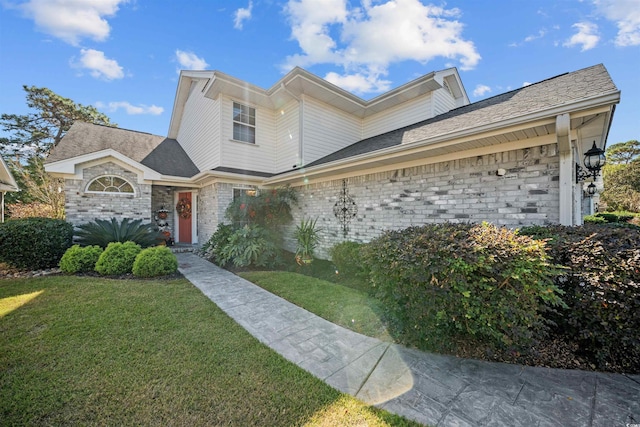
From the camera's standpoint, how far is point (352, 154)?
26.5ft

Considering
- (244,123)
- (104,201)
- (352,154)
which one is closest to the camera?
(352,154)

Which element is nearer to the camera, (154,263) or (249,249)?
(154,263)

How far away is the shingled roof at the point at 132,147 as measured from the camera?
985 cm

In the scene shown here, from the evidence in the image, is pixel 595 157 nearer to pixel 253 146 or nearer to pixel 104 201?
pixel 253 146

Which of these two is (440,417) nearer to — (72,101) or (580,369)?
(580,369)

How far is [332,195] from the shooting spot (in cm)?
789

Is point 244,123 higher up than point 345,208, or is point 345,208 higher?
point 244,123

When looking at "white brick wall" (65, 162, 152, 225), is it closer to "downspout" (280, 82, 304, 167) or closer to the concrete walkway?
"downspout" (280, 82, 304, 167)

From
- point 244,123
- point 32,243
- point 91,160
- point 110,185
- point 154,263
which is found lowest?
point 154,263

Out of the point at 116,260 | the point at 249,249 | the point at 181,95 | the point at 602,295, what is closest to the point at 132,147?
the point at 181,95

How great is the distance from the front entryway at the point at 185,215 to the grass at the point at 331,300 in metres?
6.51

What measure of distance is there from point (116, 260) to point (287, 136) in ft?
22.8

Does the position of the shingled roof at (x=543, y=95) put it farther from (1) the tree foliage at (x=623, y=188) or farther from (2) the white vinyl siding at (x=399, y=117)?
(1) the tree foliage at (x=623, y=188)

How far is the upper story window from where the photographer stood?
9.63 metres
